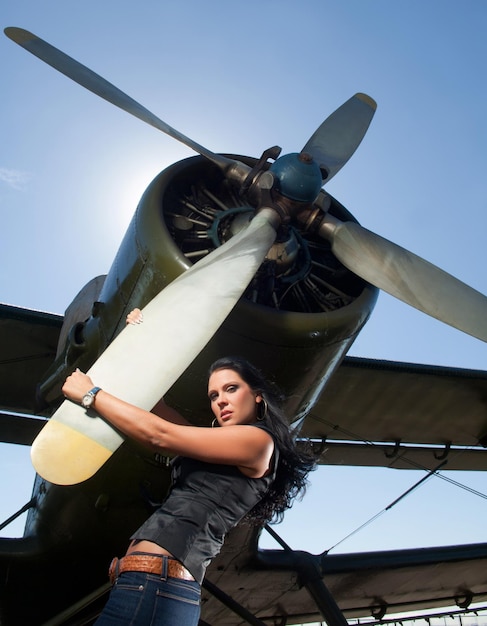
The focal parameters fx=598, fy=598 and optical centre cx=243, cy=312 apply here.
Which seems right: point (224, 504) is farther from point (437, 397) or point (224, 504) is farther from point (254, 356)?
point (437, 397)

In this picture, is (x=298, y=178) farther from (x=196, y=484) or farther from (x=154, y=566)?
(x=154, y=566)

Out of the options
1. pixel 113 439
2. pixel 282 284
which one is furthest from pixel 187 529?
pixel 282 284

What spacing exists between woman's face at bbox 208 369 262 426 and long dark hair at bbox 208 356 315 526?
3 centimetres

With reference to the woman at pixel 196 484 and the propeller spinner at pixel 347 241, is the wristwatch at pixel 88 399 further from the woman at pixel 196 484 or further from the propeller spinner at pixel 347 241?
the propeller spinner at pixel 347 241

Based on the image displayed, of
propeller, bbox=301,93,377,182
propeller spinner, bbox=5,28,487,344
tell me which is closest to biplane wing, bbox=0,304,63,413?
propeller spinner, bbox=5,28,487,344

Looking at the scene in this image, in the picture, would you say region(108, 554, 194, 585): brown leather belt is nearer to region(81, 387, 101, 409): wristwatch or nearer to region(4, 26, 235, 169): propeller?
region(81, 387, 101, 409): wristwatch

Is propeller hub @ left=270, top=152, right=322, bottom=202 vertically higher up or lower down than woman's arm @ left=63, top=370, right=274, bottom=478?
higher up

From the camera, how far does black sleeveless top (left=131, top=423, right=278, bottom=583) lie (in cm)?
174

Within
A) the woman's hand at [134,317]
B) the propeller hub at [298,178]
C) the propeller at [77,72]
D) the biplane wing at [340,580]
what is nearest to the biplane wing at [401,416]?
the biplane wing at [340,580]

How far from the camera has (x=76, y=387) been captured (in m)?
1.99

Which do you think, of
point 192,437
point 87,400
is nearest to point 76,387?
point 87,400

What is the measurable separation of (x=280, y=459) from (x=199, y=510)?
0.49m

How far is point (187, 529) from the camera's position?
176 cm

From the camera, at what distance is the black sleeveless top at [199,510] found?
1.74m
